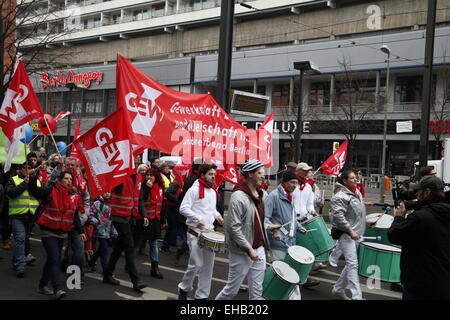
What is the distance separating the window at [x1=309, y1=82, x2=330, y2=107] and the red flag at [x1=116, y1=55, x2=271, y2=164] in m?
29.6

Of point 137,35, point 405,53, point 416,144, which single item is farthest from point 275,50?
point 137,35

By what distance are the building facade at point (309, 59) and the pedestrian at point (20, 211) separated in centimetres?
1841

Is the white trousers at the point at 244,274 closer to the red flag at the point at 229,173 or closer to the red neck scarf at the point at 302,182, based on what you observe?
the red neck scarf at the point at 302,182

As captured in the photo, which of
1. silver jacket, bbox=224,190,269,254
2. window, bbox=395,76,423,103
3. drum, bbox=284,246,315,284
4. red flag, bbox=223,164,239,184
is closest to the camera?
silver jacket, bbox=224,190,269,254

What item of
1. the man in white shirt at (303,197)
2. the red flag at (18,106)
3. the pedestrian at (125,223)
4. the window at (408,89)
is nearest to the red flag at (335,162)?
the man in white shirt at (303,197)

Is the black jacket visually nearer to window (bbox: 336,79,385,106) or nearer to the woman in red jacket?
the woman in red jacket

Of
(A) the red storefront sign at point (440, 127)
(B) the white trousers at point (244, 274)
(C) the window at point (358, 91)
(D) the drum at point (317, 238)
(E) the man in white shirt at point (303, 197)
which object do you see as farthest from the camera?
(C) the window at point (358, 91)

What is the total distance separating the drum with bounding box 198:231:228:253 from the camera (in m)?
5.89

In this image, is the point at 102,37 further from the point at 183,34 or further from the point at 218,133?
the point at 218,133

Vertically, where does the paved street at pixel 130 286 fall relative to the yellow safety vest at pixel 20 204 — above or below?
below

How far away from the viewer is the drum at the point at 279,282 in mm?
5395

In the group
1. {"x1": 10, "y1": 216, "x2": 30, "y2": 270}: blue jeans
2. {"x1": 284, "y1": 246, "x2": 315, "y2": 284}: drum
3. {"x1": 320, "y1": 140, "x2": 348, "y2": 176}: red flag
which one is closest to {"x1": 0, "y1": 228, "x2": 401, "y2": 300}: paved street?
{"x1": 10, "y1": 216, "x2": 30, "y2": 270}: blue jeans

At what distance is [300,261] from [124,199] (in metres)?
2.76

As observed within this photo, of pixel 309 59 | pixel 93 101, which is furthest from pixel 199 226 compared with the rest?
pixel 93 101
